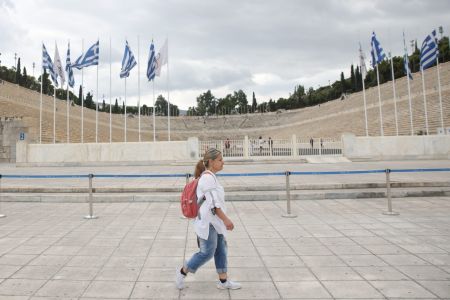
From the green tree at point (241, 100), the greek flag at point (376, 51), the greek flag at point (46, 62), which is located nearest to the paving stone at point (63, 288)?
the greek flag at point (46, 62)

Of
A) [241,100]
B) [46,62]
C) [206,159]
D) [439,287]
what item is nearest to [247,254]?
[206,159]

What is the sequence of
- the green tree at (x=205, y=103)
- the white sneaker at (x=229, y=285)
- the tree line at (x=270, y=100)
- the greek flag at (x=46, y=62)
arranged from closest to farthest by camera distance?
1. the white sneaker at (x=229, y=285)
2. the greek flag at (x=46, y=62)
3. the tree line at (x=270, y=100)
4. the green tree at (x=205, y=103)

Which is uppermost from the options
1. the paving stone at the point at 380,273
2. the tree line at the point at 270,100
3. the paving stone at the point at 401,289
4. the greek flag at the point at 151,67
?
the tree line at the point at 270,100

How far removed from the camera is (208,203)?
10.5 ft

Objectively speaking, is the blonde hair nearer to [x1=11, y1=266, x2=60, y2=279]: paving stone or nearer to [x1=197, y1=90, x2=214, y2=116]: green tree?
[x1=11, y1=266, x2=60, y2=279]: paving stone

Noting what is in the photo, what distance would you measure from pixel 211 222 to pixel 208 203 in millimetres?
217

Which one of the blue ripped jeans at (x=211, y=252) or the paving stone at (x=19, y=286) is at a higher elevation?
the blue ripped jeans at (x=211, y=252)

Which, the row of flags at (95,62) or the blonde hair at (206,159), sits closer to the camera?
the blonde hair at (206,159)

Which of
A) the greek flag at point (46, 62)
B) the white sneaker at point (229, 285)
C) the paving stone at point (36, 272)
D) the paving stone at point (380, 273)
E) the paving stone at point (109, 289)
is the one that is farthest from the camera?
the greek flag at point (46, 62)

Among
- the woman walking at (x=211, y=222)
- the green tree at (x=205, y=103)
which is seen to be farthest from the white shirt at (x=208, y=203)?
the green tree at (x=205, y=103)

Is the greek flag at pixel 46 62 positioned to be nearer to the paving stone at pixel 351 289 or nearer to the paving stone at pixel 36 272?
the paving stone at pixel 36 272

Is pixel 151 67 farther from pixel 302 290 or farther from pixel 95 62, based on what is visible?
pixel 302 290

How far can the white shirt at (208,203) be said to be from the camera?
10.4ft

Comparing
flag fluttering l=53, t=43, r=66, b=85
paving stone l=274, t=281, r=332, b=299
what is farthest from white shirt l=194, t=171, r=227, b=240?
flag fluttering l=53, t=43, r=66, b=85
